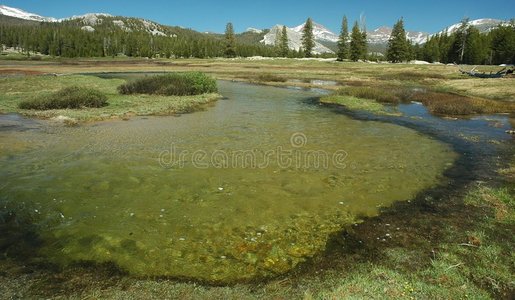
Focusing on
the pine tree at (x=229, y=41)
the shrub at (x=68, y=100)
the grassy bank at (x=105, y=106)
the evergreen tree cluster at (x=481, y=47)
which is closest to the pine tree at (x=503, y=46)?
the evergreen tree cluster at (x=481, y=47)

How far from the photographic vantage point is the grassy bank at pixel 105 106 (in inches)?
952

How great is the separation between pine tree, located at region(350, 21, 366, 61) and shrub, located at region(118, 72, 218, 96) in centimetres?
9154

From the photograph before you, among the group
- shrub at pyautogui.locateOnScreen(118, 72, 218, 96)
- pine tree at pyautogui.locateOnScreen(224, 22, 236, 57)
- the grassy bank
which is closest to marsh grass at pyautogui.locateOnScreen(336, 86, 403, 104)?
the grassy bank

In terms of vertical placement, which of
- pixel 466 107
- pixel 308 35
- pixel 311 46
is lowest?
pixel 466 107

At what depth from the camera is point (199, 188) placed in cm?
1180

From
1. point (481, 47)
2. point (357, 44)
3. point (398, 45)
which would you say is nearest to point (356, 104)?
point (398, 45)

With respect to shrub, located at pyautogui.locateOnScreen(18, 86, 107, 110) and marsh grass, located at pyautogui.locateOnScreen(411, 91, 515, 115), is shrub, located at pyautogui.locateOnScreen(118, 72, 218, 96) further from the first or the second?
marsh grass, located at pyautogui.locateOnScreen(411, 91, 515, 115)

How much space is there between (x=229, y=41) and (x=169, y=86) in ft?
374

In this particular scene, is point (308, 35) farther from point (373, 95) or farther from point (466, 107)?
point (466, 107)

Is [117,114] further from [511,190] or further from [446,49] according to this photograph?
[446,49]

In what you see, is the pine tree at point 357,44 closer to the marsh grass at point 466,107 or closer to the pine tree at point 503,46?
the pine tree at point 503,46

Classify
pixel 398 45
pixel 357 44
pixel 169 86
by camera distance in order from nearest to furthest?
pixel 169 86 → pixel 398 45 → pixel 357 44

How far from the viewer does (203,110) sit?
93.5 ft

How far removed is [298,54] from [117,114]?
14134cm
